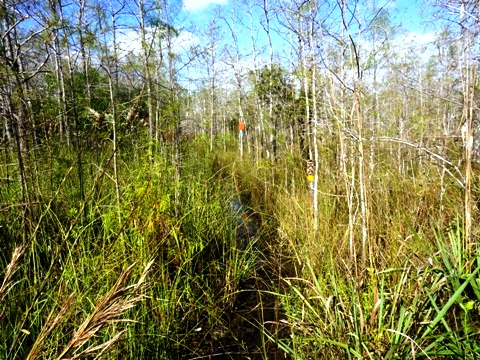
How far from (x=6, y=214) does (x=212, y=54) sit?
1125cm

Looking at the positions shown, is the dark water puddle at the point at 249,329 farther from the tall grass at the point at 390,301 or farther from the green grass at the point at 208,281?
the tall grass at the point at 390,301

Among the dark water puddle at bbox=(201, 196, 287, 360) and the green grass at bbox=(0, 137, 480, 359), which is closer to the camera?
the green grass at bbox=(0, 137, 480, 359)

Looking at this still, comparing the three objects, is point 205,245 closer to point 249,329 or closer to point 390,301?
point 249,329

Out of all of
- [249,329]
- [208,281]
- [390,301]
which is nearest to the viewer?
[390,301]

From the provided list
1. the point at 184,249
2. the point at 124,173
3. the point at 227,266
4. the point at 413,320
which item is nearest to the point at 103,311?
the point at 413,320

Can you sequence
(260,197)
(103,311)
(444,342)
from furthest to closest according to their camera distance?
(260,197)
(444,342)
(103,311)

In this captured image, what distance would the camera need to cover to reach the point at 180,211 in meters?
3.28

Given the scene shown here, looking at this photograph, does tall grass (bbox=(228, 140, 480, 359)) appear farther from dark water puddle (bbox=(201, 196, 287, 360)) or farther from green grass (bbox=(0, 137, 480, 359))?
dark water puddle (bbox=(201, 196, 287, 360))

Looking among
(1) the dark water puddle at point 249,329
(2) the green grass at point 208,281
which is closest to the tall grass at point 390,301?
(2) the green grass at point 208,281

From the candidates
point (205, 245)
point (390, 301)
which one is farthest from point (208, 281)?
point (390, 301)

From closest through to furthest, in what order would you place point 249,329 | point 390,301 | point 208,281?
point 390,301 < point 249,329 < point 208,281

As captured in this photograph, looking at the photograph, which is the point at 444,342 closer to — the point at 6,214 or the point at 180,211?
the point at 180,211

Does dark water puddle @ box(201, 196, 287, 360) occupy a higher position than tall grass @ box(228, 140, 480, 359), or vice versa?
tall grass @ box(228, 140, 480, 359)

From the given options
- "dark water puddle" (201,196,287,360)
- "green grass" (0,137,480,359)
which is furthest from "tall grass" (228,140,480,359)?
"dark water puddle" (201,196,287,360)
